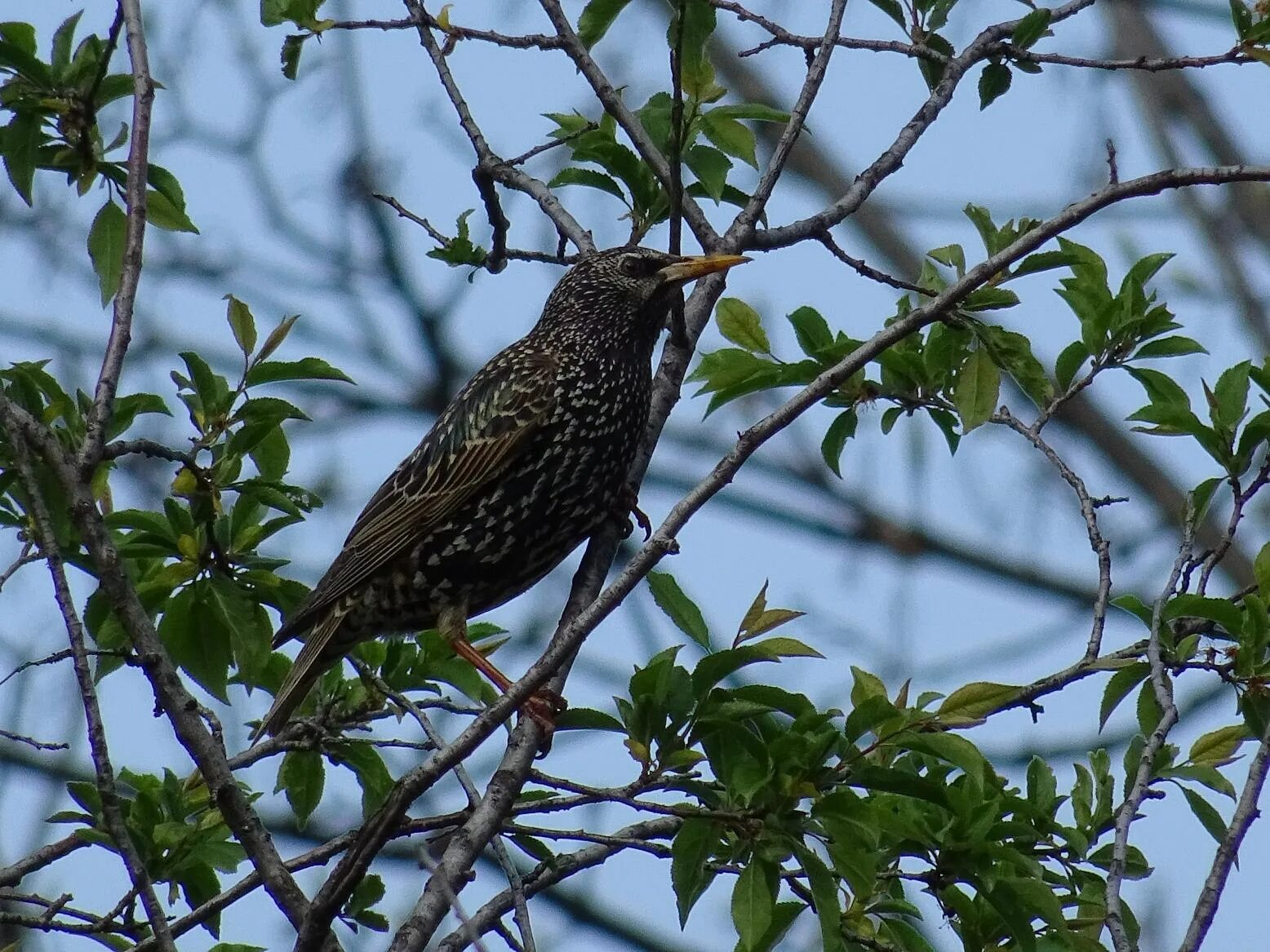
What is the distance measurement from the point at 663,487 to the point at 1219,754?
7689mm

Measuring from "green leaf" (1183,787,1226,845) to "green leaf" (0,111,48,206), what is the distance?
2.72 meters

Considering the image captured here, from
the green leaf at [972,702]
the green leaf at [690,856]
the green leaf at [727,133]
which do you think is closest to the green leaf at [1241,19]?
the green leaf at [727,133]

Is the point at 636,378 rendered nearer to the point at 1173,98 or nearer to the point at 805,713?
the point at 805,713

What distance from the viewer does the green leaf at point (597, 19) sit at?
3912 millimetres

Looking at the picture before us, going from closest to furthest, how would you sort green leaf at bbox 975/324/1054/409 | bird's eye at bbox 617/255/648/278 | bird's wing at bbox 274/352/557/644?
green leaf at bbox 975/324/1054/409 < bird's wing at bbox 274/352/557/644 < bird's eye at bbox 617/255/648/278

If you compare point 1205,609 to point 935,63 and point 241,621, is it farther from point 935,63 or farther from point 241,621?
point 241,621

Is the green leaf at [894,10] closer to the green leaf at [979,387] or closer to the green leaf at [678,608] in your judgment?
the green leaf at [979,387]

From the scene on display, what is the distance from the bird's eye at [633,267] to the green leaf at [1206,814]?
234cm

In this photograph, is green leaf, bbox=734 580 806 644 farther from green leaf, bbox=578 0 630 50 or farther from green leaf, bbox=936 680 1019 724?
green leaf, bbox=578 0 630 50

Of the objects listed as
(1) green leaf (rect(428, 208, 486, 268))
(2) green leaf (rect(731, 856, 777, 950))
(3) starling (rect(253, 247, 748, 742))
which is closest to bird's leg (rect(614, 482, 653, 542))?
(3) starling (rect(253, 247, 748, 742))

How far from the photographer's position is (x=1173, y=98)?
1373 centimetres

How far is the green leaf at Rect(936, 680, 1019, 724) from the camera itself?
3.37 m

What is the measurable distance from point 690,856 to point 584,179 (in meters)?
1.85

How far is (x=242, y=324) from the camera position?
3.67m
